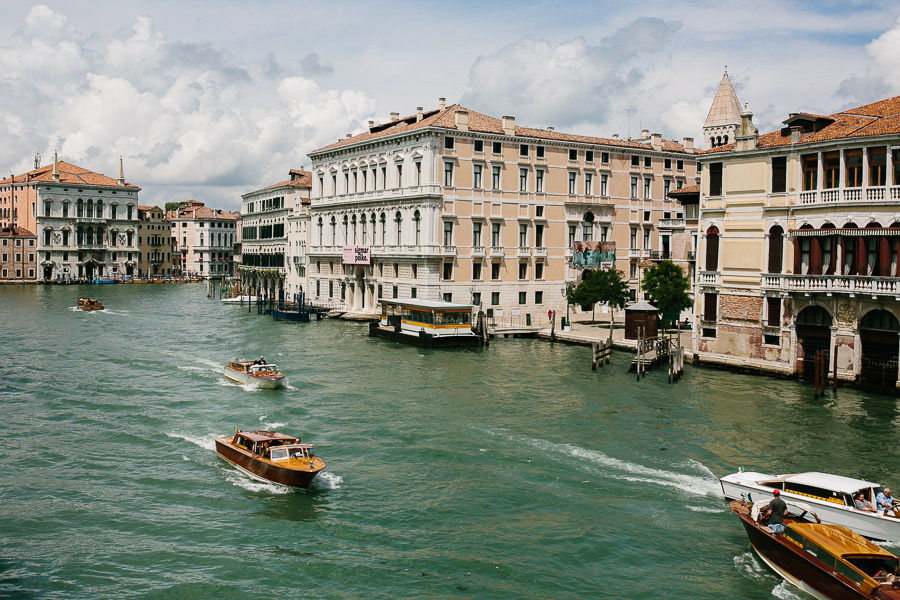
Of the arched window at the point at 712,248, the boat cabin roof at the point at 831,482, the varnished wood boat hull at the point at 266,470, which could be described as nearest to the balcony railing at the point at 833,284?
the arched window at the point at 712,248

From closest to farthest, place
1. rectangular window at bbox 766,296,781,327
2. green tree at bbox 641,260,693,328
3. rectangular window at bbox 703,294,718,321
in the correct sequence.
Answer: rectangular window at bbox 766,296,781,327 < rectangular window at bbox 703,294,718,321 < green tree at bbox 641,260,693,328

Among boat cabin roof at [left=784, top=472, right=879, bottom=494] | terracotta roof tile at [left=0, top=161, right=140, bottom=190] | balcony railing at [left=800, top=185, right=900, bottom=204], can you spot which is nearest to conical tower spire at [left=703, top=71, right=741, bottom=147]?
balcony railing at [left=800, top=185, right=900, bottom=204]

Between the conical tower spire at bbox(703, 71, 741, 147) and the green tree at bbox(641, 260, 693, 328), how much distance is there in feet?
80.3

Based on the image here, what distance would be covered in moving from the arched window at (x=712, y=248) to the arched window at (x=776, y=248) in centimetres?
266

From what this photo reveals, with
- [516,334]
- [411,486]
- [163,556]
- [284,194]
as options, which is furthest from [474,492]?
[284,194]

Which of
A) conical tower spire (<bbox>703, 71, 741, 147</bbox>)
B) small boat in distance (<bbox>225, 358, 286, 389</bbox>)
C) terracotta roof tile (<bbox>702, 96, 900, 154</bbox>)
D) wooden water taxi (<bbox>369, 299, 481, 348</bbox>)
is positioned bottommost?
small boat in distance (<bbox>225, 358, 286, 389</bbox>)

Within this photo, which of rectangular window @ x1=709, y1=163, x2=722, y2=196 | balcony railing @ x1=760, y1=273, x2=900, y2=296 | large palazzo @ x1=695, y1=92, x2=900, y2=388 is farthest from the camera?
rectangular window @ x1=709, y1=163, x2=722, y2=196

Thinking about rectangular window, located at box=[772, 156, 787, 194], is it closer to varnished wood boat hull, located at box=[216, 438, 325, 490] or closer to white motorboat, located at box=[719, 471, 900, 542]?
white motorboat, located at box=[719, 471, 900, 542]

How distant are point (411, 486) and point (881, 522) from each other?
391 inches

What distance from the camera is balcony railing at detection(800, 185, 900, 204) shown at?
2784cm

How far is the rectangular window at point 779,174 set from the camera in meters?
31.2

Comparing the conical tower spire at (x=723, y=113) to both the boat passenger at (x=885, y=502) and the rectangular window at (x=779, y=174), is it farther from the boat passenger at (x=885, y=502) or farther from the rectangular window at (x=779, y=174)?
the boat passenger at (x=885, y=502)

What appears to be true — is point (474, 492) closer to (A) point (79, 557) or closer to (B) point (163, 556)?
(B) point (163, 556)

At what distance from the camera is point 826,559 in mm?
13227
